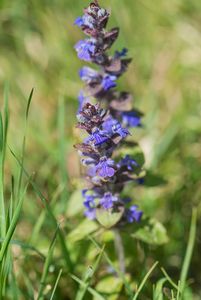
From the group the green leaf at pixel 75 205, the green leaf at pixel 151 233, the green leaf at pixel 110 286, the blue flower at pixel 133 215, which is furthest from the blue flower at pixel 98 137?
the green leaf at pixel 110 286

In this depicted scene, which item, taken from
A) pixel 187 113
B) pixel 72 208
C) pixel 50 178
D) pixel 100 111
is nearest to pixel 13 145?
pixel 50 178

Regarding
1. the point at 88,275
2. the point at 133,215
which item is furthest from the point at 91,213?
the point at 88,275

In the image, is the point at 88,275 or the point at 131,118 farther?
the point at 131,118

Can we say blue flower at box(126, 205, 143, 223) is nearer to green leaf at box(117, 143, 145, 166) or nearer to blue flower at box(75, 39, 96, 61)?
green leaf at box(117, 143, 145, 166)

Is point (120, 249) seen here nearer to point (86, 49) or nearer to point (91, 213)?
point (91, 213)

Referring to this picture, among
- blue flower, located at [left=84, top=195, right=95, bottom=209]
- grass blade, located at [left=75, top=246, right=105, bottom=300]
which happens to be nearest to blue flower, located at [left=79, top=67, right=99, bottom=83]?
blue flower, located at [left=84, top=195, right=95, bottom=209]

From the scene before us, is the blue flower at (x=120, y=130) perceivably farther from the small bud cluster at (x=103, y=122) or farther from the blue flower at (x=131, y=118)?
the blue flower at (x=131, y=118)
